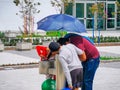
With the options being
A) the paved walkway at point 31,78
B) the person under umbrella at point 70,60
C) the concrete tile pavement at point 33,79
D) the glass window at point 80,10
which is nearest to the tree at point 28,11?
the glass window at point 80,10

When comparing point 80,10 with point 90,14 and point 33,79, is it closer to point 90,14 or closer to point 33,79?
point 90,14

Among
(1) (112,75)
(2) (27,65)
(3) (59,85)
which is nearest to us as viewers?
(3) (59,85)

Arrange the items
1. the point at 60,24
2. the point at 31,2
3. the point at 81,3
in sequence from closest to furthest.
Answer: the point at 60,24 < the point at 31,2 < the point at 81,3

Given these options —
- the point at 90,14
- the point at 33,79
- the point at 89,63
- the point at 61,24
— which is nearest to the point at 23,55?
the point at 33,79

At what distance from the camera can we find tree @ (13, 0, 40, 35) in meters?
34.2

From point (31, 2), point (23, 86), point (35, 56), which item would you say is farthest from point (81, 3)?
point (23, 86)

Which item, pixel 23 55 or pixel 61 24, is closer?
pixel 61 24

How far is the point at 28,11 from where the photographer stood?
3453cm

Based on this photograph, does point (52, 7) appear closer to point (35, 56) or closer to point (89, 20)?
point (89, 20)

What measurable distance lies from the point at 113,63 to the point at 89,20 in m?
25.7

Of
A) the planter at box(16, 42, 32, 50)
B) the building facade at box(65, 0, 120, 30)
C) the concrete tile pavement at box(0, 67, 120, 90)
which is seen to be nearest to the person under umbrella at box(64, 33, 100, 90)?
the concrete tile pavement at box(0, 67, 120, 90)

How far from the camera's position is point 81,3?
45.3 meters

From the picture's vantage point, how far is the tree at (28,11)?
34219mm

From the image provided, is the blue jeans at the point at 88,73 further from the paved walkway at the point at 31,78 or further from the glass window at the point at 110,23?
the glass window at the point at 110,23
